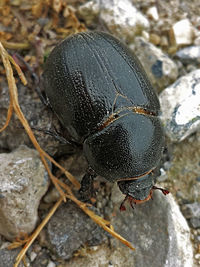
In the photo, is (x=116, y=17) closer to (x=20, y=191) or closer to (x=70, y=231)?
(x=20, y=191)

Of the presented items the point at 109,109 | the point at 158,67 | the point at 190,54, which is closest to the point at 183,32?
the point at 190,54

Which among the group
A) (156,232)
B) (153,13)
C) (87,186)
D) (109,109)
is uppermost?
(153,13)

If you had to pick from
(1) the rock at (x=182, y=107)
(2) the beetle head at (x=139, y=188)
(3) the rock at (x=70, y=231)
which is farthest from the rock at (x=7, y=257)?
(1) the rock at (x=182, y=107)

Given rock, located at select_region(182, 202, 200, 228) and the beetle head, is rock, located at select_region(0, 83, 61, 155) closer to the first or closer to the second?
the beetle head

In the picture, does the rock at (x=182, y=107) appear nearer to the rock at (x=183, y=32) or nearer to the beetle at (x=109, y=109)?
the beetle at (x=109, y=109)

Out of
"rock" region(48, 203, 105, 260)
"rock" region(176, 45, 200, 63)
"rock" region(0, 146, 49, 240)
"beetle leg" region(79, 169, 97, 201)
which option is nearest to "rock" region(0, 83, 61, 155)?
"rock" region(0, 146, 49, 240)

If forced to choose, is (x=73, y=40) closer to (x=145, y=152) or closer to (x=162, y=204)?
(x=145, y=152)
